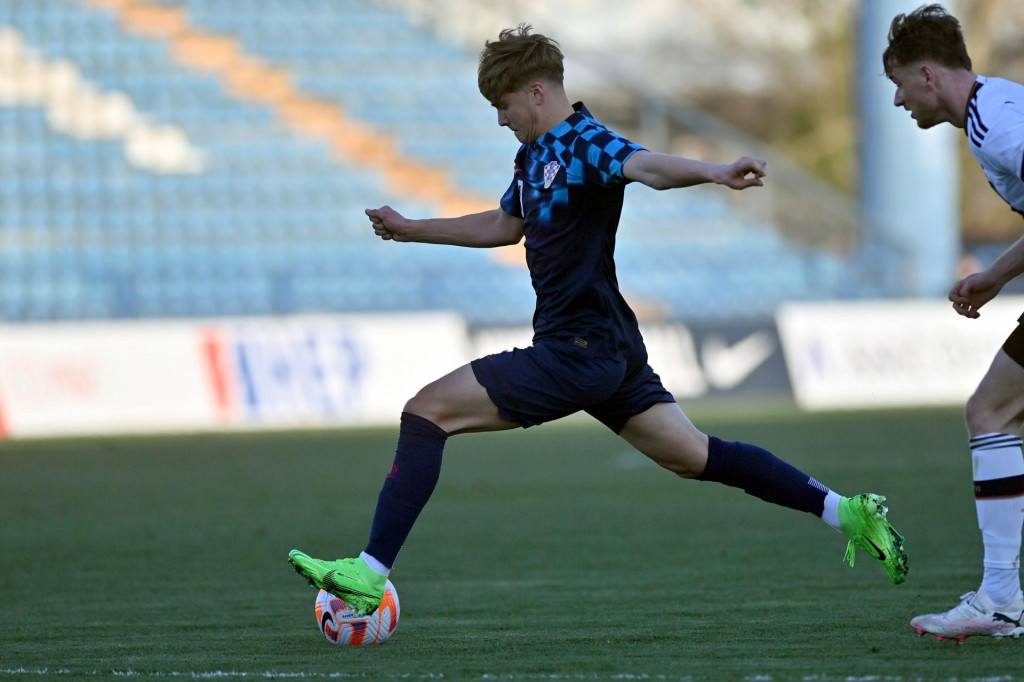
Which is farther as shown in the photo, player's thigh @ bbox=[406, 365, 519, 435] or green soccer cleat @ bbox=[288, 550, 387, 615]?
player's thigh @ bbox=[406, 365, 519, 435]

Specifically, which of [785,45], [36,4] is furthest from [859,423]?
[785,45]

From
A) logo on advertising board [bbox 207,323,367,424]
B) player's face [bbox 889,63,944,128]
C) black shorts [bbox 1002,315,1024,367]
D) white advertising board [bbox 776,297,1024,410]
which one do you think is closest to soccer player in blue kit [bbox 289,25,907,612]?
black shorts [bbox 1002,315,1024,367]

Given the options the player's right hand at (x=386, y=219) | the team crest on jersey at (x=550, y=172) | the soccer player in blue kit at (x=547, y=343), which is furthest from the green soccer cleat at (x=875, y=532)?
the player's right hand at (x=386, y=219)

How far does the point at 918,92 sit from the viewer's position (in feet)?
15.0

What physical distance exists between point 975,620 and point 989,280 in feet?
3.40

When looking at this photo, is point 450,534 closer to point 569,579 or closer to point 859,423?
point 569,579

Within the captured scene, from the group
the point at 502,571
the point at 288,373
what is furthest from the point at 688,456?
the point at 288,373

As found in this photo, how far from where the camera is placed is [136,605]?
5988mm

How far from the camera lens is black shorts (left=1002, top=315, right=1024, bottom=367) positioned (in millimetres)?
4680

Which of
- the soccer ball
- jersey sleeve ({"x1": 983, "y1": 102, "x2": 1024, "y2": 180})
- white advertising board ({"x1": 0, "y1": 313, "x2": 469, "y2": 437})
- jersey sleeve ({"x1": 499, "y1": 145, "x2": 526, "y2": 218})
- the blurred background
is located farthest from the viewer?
the blurred background

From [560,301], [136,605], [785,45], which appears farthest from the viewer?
[785,45]

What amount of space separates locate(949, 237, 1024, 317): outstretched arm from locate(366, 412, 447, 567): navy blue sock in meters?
1.68

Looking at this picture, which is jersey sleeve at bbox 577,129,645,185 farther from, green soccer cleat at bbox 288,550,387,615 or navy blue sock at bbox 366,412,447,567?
green soccer cleat at bbox 288,550,387,615

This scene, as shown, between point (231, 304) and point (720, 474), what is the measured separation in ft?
54.9
